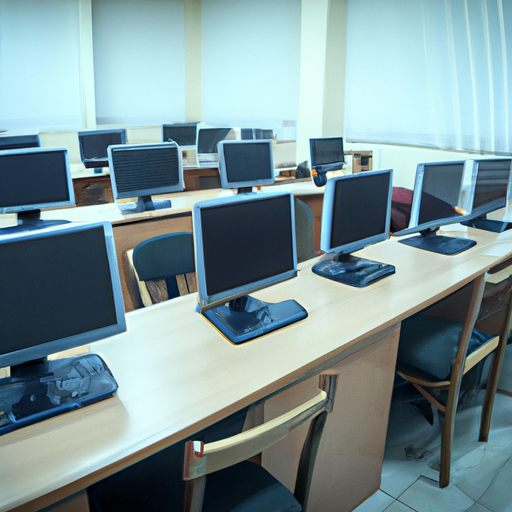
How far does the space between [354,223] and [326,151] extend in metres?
2.80

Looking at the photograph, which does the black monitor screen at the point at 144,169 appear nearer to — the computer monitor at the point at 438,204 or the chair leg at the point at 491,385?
the computer monitor at the point at 438,204

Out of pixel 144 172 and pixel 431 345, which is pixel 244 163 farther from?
pixel 431 345

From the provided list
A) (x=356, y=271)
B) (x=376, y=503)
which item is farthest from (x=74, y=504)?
(x=356, y=271)

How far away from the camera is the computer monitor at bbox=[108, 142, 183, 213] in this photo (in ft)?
10.3

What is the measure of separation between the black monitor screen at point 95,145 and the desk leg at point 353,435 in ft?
12.0

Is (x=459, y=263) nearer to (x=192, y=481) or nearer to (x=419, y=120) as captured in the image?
(x=192, y=481)

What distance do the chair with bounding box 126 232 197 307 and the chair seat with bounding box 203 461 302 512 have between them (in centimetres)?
105

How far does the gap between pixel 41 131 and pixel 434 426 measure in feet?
20.0

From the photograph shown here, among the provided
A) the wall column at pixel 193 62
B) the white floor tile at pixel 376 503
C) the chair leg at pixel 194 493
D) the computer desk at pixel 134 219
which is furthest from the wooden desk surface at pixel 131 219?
the wall column at pixel 193 62

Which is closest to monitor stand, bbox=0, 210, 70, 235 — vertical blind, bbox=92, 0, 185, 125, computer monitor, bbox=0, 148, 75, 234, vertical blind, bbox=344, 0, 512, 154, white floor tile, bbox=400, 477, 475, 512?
computer monitor, bbox=0, 148, 75, 234

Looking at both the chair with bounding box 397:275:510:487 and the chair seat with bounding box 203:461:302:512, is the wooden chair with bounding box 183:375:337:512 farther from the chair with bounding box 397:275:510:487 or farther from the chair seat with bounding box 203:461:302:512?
the chair with bounding box 397:275:510:487

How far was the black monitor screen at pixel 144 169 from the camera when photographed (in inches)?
123

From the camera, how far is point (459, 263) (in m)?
2.15

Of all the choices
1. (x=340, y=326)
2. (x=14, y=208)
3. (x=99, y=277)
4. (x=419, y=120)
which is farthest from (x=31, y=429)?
(x=419, y=120)
